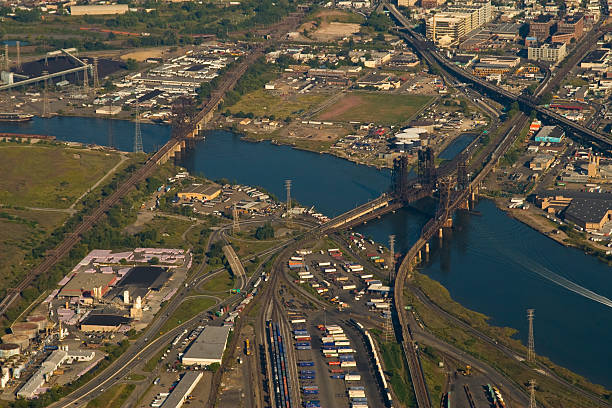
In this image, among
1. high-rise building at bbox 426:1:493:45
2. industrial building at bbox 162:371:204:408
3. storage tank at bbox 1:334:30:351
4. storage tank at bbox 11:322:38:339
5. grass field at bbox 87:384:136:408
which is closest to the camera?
industrial building at bbox 162:371:204:408

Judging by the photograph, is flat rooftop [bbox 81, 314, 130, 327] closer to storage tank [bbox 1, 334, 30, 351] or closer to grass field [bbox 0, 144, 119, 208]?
storage tank [bbox 1, 334, 30, 351]

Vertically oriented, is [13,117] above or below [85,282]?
Answer: above

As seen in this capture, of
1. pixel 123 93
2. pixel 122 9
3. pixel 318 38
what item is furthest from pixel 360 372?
pixel 122 9

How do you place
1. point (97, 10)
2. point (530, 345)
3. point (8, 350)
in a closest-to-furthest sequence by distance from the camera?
point (8, 350)
point (530, 345)
point (97, 10)

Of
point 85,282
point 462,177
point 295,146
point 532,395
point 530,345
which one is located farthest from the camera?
point 295,146

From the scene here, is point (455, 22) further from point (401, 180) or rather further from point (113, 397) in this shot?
point (113, 397)

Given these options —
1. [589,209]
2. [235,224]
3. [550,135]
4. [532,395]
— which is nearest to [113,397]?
[532,395]

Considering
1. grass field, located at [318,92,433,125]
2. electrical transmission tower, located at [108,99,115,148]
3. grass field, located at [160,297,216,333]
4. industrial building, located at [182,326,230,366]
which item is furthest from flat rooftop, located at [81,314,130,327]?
grass field, located at [318,92,433,125]

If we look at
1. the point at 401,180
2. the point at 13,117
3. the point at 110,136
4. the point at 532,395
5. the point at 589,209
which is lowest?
the point at 532,395
